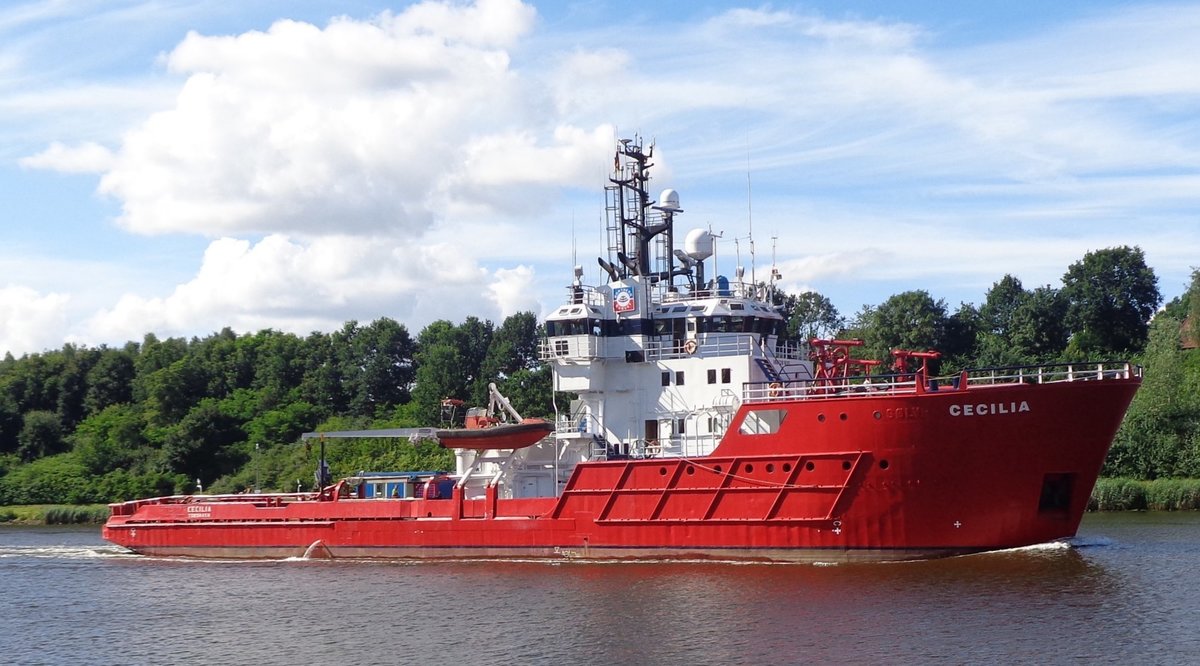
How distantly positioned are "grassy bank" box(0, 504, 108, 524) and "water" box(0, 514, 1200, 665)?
2967cm

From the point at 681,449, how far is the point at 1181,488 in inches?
927

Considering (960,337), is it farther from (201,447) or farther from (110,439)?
(110,439)

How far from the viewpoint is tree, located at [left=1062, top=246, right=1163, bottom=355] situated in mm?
65938

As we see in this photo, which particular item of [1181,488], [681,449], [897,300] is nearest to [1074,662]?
[681,449]

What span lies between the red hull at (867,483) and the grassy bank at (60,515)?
123 ft

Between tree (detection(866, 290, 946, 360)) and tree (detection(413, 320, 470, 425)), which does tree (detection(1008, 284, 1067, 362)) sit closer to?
tree (detection(866, 290, 946, 360))

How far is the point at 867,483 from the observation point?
26.6 m

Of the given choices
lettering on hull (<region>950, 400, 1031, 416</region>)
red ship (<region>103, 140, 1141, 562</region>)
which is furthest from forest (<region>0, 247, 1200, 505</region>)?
lettering on hull (<region>950, 400, 1031, 416</region>)

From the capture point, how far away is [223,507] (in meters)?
35.8

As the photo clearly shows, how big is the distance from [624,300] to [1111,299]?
43795mm

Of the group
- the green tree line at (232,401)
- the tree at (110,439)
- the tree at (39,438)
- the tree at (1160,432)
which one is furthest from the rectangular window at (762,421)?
the tree at (39,438)

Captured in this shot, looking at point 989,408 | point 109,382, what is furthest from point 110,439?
point 989,408

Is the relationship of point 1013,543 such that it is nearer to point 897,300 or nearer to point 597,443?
point 597,443

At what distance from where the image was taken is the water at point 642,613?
20.4m
